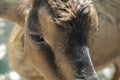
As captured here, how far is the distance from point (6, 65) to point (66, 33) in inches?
101

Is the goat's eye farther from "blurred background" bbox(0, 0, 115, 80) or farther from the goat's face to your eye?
"blurred background" bbox(0, 0, 115, 80)

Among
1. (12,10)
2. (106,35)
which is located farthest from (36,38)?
(106,35)

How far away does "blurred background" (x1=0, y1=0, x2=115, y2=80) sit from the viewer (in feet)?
15.5

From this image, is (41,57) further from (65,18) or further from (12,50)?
(12,50)

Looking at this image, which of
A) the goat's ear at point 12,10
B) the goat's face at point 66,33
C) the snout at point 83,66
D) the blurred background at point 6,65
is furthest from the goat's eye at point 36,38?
the blurred background at point 6,65

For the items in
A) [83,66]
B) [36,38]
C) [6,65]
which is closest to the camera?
[83,66]

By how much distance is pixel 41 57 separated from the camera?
268 centimetres

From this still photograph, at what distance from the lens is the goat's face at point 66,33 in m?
2.39

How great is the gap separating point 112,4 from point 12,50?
1.18 meters

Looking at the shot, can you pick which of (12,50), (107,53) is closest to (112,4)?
(107,53)

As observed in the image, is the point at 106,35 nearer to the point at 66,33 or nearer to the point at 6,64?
the point at 6,64

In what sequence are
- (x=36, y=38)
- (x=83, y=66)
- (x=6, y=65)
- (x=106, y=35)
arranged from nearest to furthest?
1. (x=83, y=66)
2. (x=36, y=38)
3. (x=106, y=35)
4. (x=6, y=65)

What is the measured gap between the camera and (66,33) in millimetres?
2395

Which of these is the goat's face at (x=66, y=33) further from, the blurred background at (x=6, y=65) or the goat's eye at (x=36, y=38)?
the blurred background at (x=6, y=65)
